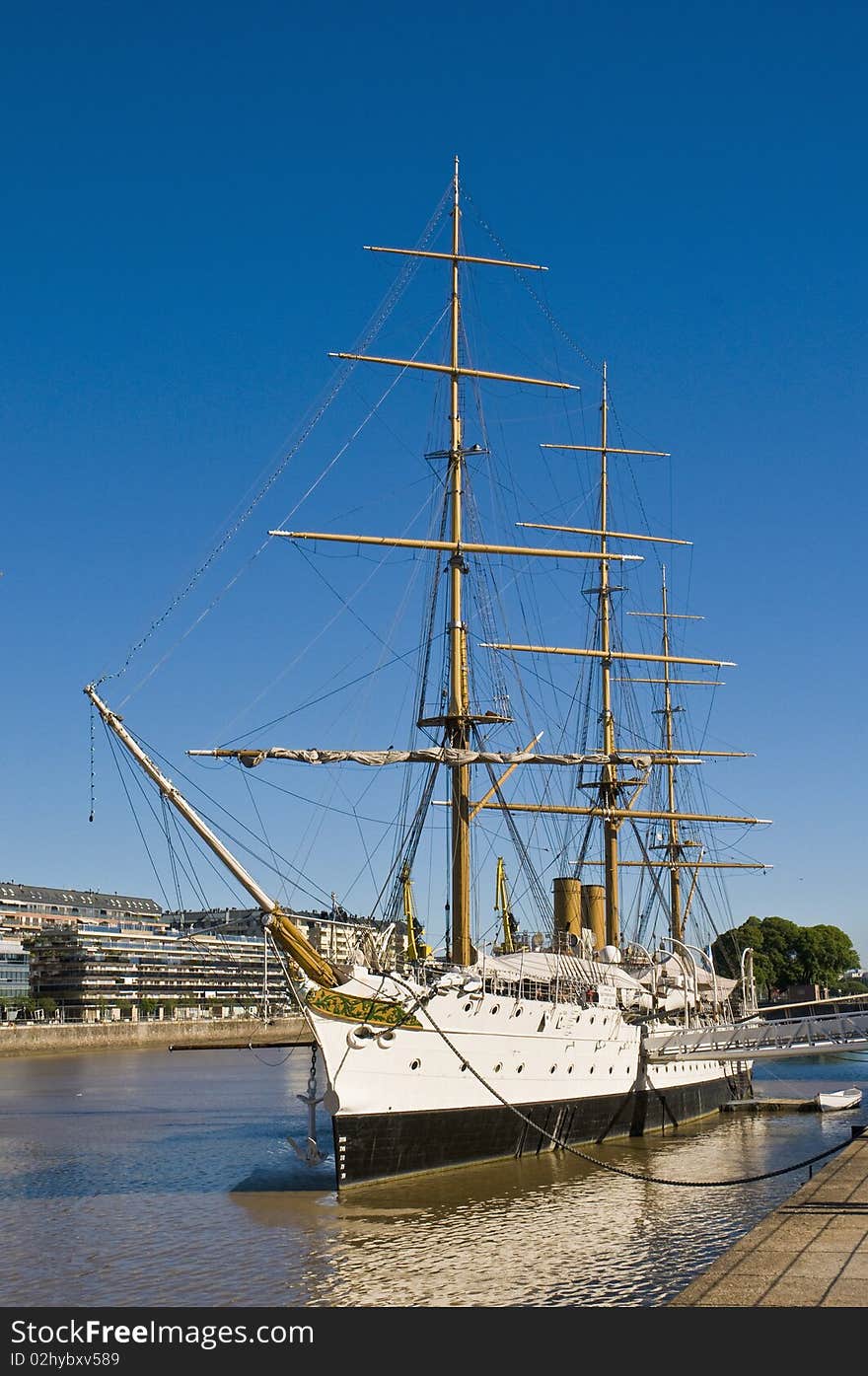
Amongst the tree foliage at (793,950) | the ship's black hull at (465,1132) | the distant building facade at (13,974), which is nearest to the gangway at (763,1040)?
the ship's black hull at (465,1132)

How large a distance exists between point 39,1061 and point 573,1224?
9759 centimetres

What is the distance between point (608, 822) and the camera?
6538cm

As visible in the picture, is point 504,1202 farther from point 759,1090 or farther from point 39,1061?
point 39,1061

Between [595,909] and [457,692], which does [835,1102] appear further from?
[457,692]

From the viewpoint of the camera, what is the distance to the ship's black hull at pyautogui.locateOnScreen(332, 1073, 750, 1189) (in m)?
31.7

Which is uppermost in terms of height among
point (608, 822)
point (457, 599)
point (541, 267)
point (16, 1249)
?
point (541, 267)

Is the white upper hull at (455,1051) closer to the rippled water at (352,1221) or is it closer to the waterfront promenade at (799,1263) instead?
the rippled water at (352,1221)

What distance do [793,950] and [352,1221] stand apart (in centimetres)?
12599

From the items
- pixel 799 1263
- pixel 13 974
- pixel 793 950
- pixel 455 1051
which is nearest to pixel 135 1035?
pixel 13 974

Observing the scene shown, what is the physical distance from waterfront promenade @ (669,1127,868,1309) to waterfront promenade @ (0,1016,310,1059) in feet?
336

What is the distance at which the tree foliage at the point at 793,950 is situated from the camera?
14250 cm

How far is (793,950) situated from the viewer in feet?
481

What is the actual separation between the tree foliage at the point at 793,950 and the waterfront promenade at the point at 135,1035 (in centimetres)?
4686
